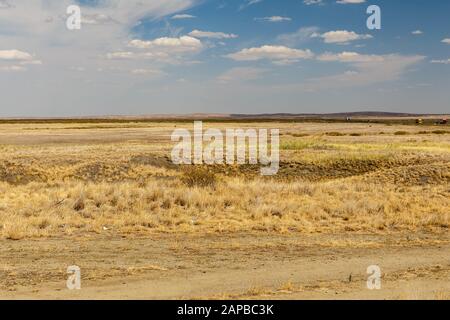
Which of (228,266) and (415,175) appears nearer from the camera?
(228,266)

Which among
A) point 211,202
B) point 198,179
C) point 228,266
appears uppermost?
point 198,179

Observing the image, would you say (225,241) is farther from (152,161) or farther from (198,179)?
(152,161)

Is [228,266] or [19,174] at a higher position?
[19,174]

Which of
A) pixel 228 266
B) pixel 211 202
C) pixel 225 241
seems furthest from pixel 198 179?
pixel 228 266

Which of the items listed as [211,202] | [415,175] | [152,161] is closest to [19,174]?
[152,161]

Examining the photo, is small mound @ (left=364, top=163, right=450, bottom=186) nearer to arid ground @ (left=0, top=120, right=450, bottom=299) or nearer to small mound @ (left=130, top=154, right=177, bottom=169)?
arid ground @ (left=0, top=120, right=450, bottom=299)

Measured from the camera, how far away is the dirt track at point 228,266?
1014cm

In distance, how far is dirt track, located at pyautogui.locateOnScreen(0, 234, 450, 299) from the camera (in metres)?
10.1

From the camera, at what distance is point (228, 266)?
12227 mm

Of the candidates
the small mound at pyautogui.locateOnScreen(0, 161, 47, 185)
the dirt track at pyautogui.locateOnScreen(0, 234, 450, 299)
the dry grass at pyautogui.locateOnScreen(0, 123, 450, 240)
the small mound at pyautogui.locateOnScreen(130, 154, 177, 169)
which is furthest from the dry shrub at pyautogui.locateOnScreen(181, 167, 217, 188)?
the dirt track at pyautogui.locateOnScreen(0, 234, 450, 299)

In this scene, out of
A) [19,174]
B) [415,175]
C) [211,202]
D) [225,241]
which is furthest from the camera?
[19,174]

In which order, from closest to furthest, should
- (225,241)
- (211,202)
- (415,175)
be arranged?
(225,241)
(211,202)
(415,175)
